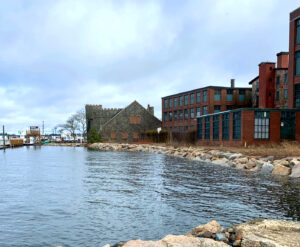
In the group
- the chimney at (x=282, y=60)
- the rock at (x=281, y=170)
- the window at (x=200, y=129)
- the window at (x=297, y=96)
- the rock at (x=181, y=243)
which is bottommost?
the rock at (x=281, y=170)

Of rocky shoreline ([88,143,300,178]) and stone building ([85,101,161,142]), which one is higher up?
stone building ([85,101,161,142])

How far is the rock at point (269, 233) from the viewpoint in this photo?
4660 mm

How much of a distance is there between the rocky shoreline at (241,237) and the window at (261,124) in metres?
24.8

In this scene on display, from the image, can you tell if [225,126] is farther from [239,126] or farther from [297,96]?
[297,96]

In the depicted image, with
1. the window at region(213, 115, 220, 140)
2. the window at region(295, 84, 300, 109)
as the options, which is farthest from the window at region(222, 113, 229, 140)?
the window at region(295, 84, 300, 109)

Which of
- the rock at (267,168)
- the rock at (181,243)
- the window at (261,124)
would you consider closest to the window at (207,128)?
the window at (261,124)

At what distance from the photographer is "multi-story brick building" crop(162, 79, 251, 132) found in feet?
175

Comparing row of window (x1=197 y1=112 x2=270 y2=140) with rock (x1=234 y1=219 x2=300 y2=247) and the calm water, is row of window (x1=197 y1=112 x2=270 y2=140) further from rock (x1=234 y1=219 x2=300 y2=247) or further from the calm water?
rock (x1=234 y1=219 x2=300 y2=247)

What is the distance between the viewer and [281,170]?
1530 cm

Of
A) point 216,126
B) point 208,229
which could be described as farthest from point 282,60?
point 208,229

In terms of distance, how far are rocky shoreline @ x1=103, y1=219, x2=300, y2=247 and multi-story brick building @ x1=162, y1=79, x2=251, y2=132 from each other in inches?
1888

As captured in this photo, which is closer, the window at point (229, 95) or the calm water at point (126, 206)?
the calm water at point (126, 206)

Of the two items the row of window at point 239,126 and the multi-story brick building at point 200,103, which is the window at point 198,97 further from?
the row of window at point 239,126

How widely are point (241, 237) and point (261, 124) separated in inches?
1029
